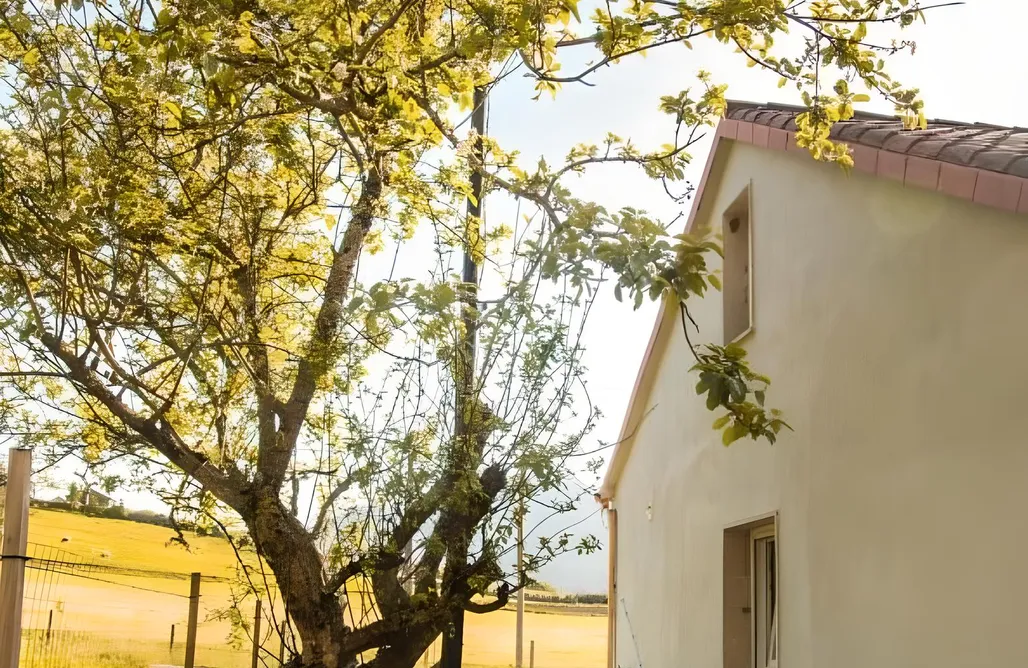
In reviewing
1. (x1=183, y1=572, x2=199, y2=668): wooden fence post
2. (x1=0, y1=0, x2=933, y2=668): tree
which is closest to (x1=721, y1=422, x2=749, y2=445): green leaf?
(x1=0, y1=0, x2=933, y2=668): tree

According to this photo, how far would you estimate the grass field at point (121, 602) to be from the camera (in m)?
7.44

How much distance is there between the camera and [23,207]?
237 inches

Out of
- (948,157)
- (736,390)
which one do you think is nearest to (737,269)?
(736,390)

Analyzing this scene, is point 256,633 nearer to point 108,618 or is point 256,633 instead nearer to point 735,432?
point 108,618

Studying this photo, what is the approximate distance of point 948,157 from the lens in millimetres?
3652

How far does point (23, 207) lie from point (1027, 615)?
6.11 m

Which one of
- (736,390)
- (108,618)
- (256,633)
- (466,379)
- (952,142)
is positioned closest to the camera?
(952,142)

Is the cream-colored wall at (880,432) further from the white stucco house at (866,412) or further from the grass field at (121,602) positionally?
the grass field at (121,602)

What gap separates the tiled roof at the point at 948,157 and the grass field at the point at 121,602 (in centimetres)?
545

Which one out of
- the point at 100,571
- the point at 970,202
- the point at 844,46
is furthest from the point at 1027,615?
the point at 100,571

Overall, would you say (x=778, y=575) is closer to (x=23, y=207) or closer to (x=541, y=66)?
(x=541, y=66)

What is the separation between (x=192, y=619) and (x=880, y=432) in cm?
625

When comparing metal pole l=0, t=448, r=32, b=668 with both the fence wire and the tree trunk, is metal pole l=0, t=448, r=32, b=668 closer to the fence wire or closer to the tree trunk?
the tree trunk

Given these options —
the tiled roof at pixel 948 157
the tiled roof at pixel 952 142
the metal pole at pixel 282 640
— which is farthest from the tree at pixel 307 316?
the tiled roof at pixel 948 157
